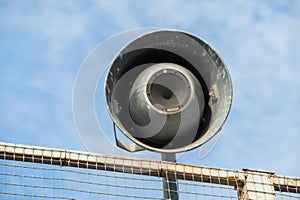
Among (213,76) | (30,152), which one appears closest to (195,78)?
(213,76)

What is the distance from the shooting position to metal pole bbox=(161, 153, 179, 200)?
6.31 metres

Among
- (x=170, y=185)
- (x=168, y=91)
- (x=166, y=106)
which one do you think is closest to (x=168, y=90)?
(x=168, y=91)

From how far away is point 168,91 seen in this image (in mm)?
6473

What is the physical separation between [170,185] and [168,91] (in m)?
0.71

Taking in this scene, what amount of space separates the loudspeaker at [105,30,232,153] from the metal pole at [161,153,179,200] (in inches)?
7.8

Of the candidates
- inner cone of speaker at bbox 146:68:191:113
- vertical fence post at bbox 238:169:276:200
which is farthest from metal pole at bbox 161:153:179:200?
vertical fence post at bbox 238:169:276:200

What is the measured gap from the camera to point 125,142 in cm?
636

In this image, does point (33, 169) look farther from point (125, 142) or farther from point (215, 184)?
point (215, 184)

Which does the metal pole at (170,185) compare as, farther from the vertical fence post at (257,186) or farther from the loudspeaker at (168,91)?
the vertical fence post at (257,186)

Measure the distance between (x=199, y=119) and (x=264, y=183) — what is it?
0.72 meters

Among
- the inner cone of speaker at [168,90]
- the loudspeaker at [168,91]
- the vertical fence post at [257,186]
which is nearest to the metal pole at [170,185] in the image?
the loudspeaker at [168,91]

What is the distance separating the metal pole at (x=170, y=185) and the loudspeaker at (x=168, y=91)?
199 mm

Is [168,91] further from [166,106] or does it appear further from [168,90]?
[166,106]

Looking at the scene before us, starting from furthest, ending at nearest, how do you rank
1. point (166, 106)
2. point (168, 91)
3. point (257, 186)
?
1. point (257, 186)
2. point (168, 91)
3. point (166, 106)
